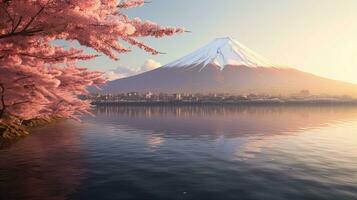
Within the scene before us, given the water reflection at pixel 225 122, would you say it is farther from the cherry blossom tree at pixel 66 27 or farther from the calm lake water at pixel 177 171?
the cherry blossom tree at pixel 66 27

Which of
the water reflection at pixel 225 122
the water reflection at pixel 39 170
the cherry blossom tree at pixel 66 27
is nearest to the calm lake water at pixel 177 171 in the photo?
the water reflection at pixel 39 170

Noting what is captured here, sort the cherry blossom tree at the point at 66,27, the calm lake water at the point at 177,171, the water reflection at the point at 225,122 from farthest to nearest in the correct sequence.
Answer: the water reflection at the point at 225,122, the calm lake water at the point at 177,171, the cherry blossom tree at the point at 66,27

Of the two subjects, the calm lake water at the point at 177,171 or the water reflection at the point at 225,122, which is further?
the water reflection at the point at 225,122

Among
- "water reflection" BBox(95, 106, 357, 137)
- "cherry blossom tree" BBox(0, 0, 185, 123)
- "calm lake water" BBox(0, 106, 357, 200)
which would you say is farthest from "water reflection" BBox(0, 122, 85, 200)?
"water reflection" BBox(95, 106, 357, 137)

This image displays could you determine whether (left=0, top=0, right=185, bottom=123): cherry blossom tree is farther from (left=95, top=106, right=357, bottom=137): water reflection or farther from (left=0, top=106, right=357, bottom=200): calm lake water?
(left=95, top=106, right=357, bottom=137): water reflection

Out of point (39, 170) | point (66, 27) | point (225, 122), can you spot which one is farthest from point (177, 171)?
point (225, 122)

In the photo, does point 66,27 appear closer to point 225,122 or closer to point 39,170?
point 39,170

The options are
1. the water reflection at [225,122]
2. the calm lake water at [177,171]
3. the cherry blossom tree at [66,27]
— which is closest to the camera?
the cherry blossom tree at [66,27]

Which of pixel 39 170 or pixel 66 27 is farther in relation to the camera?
pixel 39 170

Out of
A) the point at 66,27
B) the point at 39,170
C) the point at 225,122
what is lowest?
the point at 225,122

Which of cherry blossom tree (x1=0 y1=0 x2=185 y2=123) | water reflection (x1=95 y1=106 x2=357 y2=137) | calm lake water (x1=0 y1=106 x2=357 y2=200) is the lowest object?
water reflection (x1=95 y1=106 x2=357 y2=137)

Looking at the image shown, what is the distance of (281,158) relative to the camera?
77.5ft

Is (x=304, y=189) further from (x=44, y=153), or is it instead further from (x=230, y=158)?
(x=44, y=153)

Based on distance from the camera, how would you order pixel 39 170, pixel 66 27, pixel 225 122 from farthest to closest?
pixel 225 122
pixel 39 170
pixel 66 27
